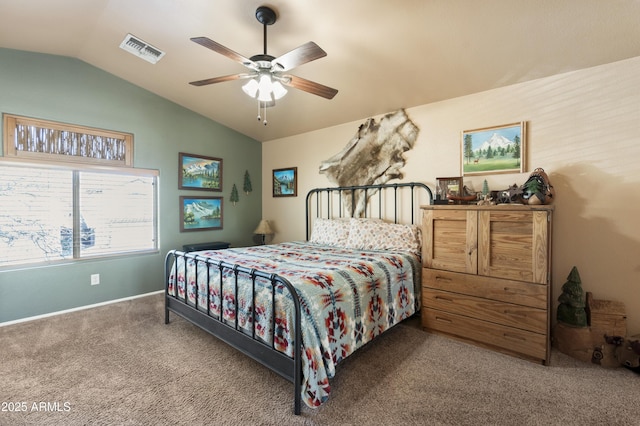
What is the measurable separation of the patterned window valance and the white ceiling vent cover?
3.46 feet

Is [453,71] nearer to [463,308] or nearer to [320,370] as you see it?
[463,308]

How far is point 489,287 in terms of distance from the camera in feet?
7.83

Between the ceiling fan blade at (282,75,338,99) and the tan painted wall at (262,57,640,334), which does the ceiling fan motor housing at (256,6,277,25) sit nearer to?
the ceiling fan blade at (282,75,338,99)

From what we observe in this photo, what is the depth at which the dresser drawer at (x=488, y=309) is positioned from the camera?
2189 mm

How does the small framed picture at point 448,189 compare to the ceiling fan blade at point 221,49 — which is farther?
the small framed picture at point 448,189

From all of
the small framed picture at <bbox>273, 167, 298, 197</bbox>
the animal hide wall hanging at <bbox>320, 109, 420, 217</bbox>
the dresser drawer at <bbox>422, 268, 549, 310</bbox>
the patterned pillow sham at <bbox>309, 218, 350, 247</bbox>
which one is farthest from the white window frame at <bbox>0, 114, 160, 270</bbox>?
the dresser drawer at <bbox>422, 268, 549, 310</bbox>

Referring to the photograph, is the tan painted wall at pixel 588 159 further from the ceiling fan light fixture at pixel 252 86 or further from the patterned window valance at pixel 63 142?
the patterned window valance at pixel 63 142

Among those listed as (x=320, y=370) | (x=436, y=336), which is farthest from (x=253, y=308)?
(x=436, y=336)

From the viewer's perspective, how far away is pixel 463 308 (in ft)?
8.24

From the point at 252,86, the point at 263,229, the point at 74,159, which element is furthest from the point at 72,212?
the point at 252,86

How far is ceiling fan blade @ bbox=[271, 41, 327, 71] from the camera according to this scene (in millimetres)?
1884

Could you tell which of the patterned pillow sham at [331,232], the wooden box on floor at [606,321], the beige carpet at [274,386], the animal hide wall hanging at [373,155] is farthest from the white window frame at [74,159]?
the wooden box on floor at [606,321]

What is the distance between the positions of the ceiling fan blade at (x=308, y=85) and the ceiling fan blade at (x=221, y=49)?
0.28 meters

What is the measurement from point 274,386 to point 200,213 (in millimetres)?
3078
